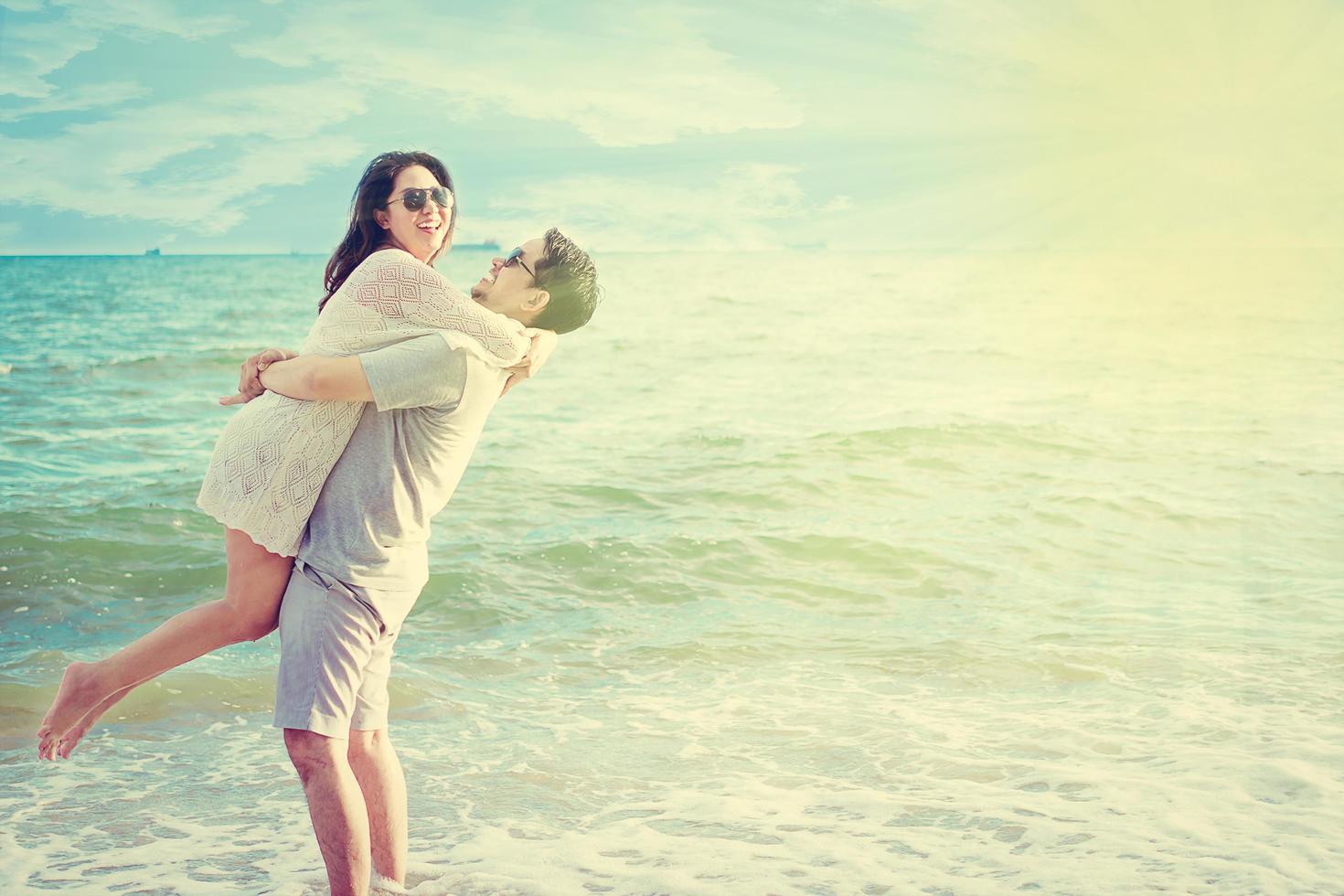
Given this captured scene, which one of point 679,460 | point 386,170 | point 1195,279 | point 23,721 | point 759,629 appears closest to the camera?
point 386,170

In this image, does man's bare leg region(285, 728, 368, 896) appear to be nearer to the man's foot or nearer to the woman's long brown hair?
the man's foot

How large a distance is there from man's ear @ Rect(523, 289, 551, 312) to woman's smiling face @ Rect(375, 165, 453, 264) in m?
0.30

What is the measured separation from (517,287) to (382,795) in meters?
1.46

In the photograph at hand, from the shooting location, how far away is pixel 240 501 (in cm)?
278

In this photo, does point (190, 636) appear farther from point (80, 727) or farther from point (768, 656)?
point (768, 656)

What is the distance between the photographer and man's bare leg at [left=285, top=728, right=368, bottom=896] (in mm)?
2826

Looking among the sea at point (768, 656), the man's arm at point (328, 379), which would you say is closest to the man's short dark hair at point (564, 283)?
the man's arm at point (328, 379)

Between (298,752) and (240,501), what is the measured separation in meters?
0.62

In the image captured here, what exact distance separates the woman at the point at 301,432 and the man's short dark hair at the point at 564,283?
0.53 feet

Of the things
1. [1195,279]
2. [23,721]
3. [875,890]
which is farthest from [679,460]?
[1195,279]

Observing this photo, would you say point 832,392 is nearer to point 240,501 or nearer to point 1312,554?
point 1312,554

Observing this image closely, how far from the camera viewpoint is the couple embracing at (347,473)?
9.09 feet

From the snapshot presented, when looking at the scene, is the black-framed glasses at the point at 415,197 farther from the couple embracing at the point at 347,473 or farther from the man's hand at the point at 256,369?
the man's hand at the point at 256,369

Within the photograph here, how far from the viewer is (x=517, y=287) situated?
3.07 m
